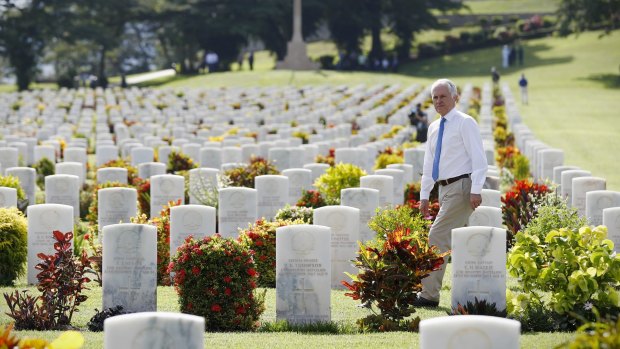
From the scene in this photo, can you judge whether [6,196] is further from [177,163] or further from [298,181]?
[177,163]

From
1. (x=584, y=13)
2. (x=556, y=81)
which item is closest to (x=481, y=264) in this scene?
(x=556, y=81)

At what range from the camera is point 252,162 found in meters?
21.7

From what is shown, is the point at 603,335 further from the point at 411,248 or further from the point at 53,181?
the point at 53,181

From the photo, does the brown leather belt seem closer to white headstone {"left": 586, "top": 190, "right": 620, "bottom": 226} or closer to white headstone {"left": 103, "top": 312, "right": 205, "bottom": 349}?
white headstone {"left": 586, "top": 190, "right": 620, "bottom": 226}

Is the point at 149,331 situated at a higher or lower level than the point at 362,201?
lower

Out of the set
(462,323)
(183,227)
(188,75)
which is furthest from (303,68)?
(462,323)

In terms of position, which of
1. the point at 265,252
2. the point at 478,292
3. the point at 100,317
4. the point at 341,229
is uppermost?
the point at 341,229

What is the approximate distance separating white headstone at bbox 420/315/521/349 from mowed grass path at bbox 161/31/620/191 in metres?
17.3

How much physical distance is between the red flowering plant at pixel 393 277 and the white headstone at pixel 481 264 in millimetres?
325

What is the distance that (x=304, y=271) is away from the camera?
1109cm

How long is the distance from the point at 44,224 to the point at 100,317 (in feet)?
10.4

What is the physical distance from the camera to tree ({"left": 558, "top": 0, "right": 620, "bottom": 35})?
64.9 meters

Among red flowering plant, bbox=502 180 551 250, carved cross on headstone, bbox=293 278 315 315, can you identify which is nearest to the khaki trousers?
carved cross on headstone, bbox=293 278 315 315

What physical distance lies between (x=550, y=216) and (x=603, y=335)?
6642 mm
